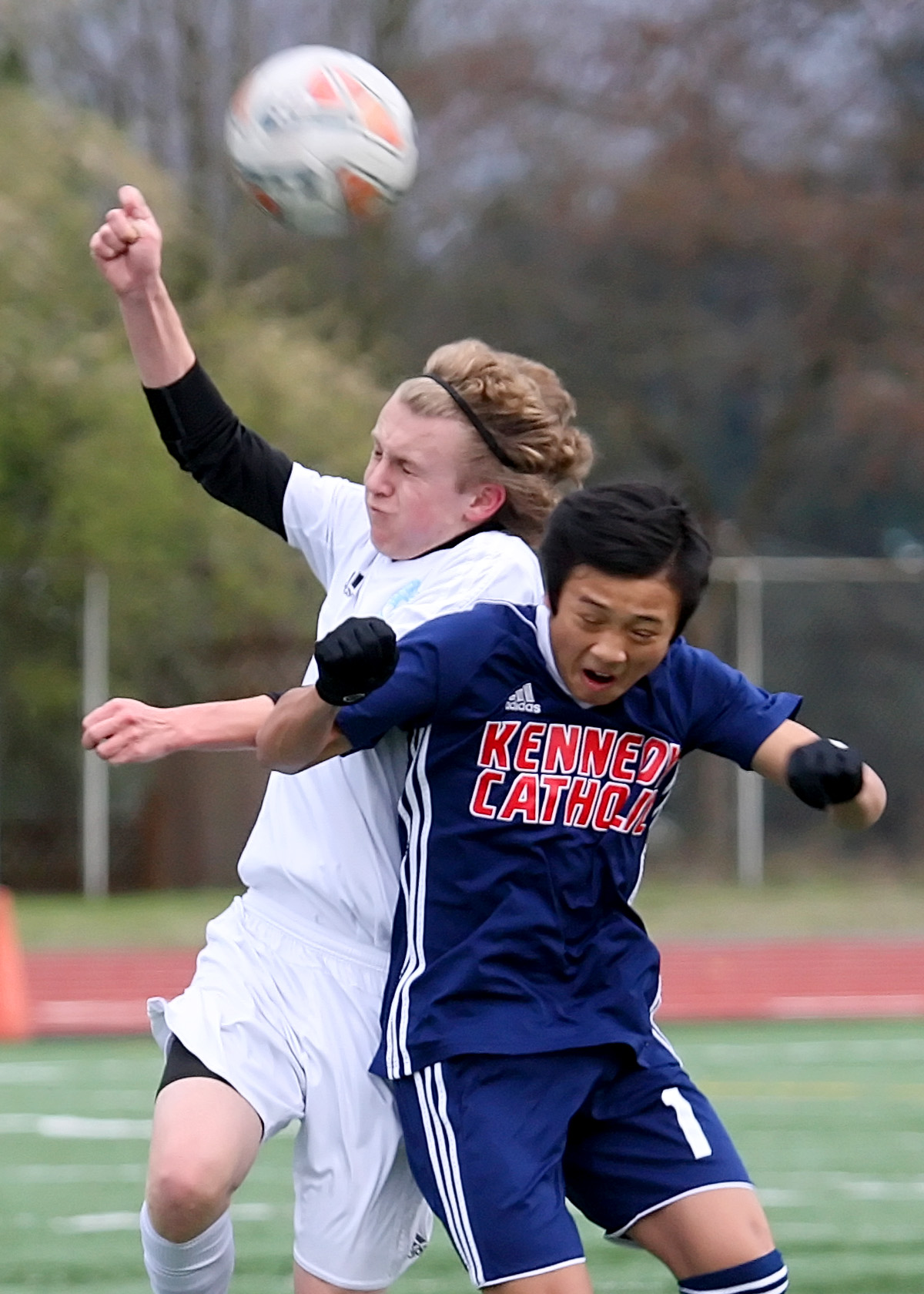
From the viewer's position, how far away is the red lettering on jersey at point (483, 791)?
3404 mm

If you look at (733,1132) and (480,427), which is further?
(733,1132)

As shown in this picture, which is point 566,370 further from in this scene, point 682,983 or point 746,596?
point 682,983

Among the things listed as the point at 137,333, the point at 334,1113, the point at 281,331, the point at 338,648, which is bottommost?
the point at 334,1113

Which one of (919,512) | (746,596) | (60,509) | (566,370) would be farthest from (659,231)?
(60,509)

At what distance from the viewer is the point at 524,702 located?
3.42 metres

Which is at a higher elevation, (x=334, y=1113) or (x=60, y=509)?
(x=60, y=509)

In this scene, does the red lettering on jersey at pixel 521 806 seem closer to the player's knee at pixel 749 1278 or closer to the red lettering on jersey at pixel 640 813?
the red lettering on jersey at pixel 640 813

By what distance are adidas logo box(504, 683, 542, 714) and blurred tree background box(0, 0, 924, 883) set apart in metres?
11.9

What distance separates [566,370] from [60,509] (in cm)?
651

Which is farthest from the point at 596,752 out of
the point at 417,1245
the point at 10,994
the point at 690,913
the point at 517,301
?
the point at 517,301

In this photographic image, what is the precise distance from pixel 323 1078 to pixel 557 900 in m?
0.50

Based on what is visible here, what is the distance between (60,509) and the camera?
624 inches

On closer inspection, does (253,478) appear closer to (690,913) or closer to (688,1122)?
(688,1122)

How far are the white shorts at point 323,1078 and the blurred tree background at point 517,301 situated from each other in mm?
11671
